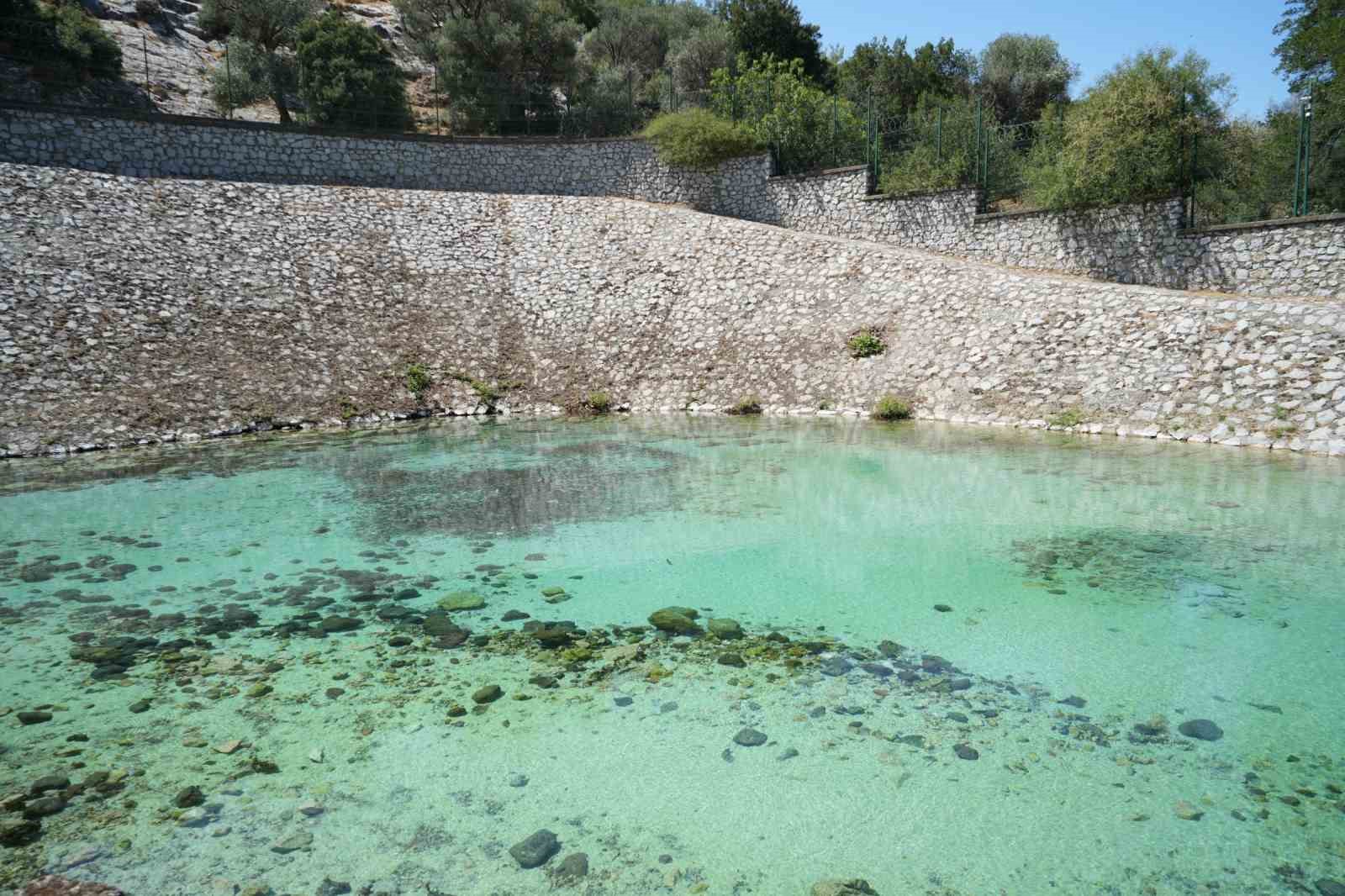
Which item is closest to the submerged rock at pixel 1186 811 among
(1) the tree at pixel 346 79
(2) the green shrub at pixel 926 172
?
(2) the green shrub at pixel 926 172

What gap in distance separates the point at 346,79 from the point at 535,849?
3145cm

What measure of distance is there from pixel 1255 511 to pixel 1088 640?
5017 millimetres

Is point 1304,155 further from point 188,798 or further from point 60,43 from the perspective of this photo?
point 60,43

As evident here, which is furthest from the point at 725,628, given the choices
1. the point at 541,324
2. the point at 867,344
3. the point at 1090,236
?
the point at 1090,236

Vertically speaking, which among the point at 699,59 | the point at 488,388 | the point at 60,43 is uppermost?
the point at 699,59

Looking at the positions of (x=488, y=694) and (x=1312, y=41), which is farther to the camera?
(x=1312, y=41)

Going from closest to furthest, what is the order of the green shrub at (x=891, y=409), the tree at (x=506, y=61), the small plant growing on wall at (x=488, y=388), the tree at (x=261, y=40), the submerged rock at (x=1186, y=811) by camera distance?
the submerged rock at (x=1186, y=811) < the green shrub at (x=891, y=409) < the small plant growing on wall at (x=488, y=388) < the tree at (x=261, y=40) < the tree at (x=506, y=61)

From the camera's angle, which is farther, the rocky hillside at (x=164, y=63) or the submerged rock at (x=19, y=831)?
the rocky hillside at (x=164, y=63)

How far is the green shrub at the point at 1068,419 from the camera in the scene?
1537cm

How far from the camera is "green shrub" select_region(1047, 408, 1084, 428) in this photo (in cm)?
1537

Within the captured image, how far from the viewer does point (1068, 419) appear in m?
15.5

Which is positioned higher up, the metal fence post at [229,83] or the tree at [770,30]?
the tree at [770,30]

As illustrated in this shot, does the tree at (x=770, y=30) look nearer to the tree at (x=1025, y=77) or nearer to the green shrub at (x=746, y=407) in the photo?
the tree at (x=1025, y=77)

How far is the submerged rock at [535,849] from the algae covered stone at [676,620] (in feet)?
8.79
